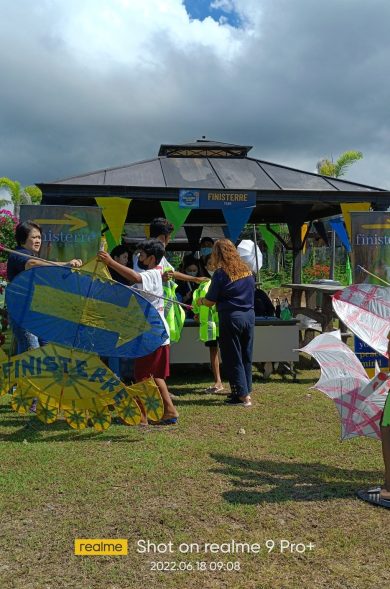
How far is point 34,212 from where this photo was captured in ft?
20.3

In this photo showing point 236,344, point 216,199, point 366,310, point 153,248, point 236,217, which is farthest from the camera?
point 236,217

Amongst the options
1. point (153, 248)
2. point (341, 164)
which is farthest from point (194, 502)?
point (341, 164)

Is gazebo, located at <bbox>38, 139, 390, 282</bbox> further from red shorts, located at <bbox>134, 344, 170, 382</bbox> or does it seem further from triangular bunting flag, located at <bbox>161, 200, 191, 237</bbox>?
red shorts, located at <bbox>134, 344, 170, 382</bbox>

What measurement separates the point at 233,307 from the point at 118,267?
5.57 feet

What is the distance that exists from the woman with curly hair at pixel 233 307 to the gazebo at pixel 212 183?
2961 mm

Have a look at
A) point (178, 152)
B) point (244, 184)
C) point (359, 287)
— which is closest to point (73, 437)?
point (359, 287)

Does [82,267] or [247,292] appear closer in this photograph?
[82,267]

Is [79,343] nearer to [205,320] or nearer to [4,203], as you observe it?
[205,320]

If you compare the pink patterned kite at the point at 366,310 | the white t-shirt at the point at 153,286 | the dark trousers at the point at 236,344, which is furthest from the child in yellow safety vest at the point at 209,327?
the pink patterned kite at the point at 366,310

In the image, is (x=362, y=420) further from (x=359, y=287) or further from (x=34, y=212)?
(x=34, y=212)

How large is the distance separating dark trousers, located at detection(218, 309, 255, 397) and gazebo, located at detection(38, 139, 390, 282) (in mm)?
3189

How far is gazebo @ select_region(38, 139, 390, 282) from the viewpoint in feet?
27.0

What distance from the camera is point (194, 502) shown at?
11.0ft

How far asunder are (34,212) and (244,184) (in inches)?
154
